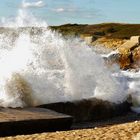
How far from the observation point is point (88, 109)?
1408 centimetres

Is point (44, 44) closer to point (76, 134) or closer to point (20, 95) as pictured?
point (20, 95)

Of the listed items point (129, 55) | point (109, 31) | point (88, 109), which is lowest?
point (129, 55)

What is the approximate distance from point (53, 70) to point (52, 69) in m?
0.15

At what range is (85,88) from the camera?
15727mm

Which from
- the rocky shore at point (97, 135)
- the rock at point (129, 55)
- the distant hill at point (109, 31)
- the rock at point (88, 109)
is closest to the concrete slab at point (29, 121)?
the rocky shore at point (97, 135)

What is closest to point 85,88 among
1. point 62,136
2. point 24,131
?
point 24,131

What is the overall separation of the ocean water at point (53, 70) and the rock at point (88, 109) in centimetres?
36

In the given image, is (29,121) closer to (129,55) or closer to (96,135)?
(96,135)

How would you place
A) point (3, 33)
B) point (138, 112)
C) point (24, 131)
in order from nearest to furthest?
point (24, 131)
point (138, 112)
point (3, 33)

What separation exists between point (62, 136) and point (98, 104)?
16.5 feet

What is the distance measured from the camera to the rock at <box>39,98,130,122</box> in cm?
1345

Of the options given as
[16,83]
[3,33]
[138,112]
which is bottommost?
[138,112]

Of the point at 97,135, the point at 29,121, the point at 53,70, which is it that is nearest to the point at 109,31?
the point at 53,70

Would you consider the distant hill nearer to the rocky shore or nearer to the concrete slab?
the concrete slab
